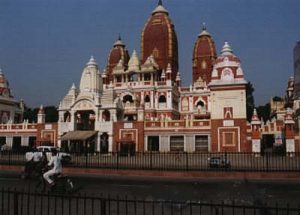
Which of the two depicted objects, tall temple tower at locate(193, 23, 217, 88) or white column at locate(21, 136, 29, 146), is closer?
white column at locate(21, 136, 29, 146)

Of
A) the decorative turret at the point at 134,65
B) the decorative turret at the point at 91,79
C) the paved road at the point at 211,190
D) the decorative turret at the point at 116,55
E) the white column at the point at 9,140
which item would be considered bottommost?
the paved road at the point at 211,190

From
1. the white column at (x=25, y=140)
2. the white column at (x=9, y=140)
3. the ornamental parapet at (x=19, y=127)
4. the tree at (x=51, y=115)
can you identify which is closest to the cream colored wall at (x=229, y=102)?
the ornamental parapet at (x=19, y=127)

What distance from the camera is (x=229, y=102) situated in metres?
32.0

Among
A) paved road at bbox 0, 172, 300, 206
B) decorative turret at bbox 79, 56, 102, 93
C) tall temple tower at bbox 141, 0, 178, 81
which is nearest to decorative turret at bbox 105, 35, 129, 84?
tall temple tower at bbox 141, 0, 178, 81

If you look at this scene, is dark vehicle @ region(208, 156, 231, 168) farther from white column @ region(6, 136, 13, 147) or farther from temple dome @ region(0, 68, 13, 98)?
temple dome @ region(0, 68, 13, 98)

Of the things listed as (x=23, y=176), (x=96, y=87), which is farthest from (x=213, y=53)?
(x=23, y=176)

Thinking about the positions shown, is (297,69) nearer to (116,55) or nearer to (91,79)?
(91,79)

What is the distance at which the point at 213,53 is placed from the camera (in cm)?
5822

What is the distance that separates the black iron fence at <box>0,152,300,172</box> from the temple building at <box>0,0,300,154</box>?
3254 mm

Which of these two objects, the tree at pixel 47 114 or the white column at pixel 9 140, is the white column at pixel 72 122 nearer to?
the white column at pixel 9 140

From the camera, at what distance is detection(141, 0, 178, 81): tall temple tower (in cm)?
5516

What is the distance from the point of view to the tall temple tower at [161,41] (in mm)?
55156

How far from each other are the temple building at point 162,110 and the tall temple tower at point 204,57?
0.57 feet

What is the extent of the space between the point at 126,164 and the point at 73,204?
31.6 ft
